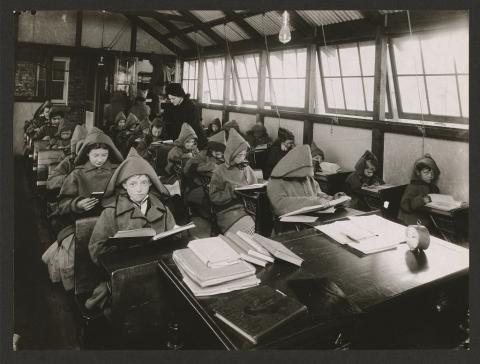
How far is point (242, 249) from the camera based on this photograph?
1.78 metres

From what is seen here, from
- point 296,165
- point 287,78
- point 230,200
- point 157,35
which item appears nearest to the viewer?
point 296,165

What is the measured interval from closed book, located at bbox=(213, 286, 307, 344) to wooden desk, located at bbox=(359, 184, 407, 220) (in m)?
3.53

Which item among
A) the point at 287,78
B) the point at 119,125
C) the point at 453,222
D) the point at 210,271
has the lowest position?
the point at 453,222

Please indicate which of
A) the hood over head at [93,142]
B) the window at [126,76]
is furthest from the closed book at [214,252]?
the window at [126,76]

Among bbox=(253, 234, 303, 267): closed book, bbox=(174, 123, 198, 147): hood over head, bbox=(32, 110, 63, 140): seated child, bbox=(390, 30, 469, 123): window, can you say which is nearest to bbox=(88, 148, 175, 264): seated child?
bbox=(253, 234, 303, 267): closed book

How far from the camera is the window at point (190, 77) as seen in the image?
826cm

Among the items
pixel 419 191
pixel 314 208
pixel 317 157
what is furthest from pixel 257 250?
pixel 317 157

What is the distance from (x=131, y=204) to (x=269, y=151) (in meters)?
4.41

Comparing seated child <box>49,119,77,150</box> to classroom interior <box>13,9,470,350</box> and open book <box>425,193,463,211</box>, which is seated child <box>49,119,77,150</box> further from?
open book <box>425,193,463,211</box>

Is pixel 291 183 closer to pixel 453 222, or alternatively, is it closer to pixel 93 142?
pixel 453 222

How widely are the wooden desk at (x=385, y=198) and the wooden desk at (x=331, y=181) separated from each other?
2.30 ft

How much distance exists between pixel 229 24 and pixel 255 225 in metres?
5.73

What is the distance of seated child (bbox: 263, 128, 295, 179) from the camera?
21.2 feet

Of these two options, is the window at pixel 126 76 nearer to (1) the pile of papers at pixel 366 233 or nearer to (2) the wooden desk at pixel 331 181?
(2) the wooden desk at pixel 331 181
